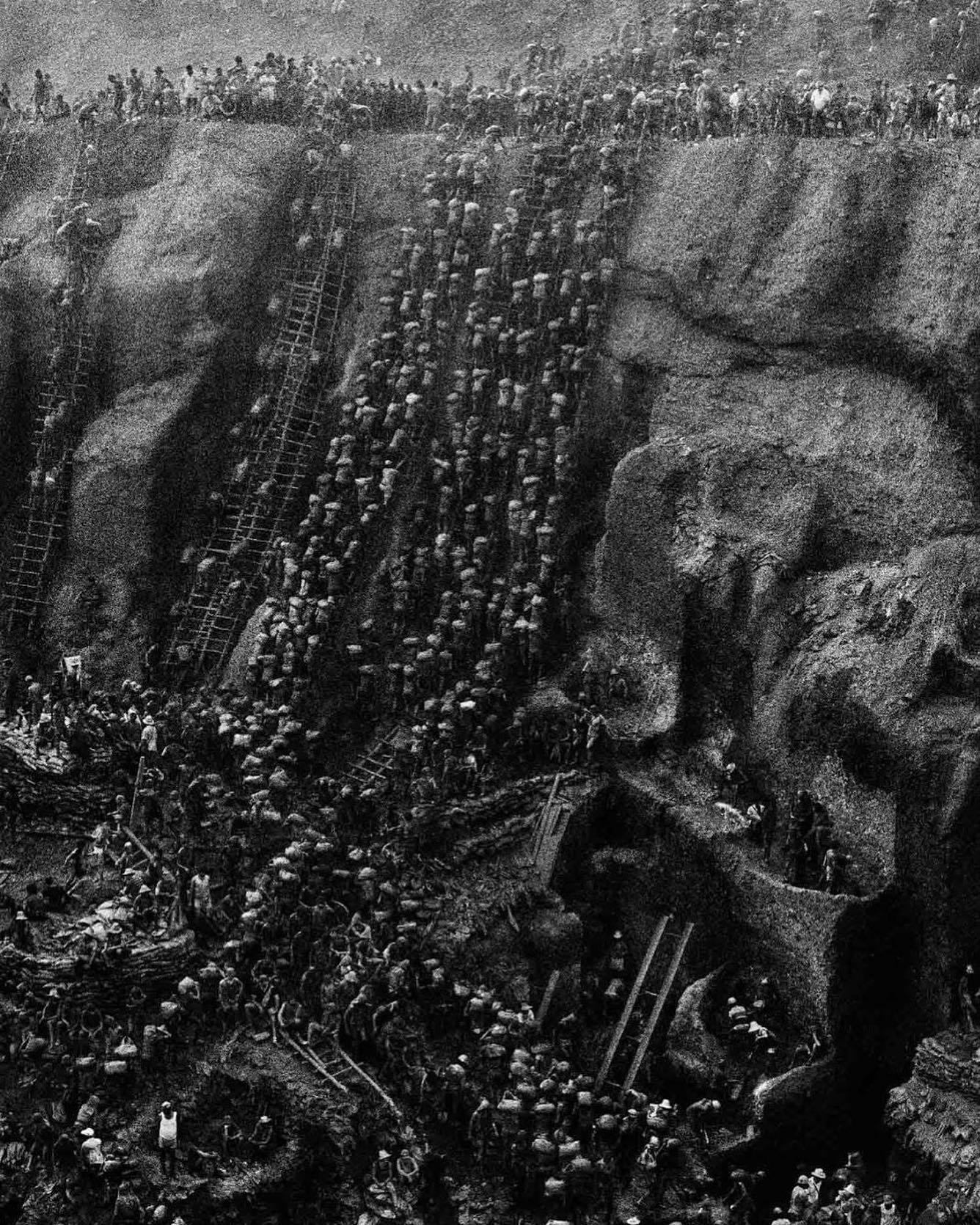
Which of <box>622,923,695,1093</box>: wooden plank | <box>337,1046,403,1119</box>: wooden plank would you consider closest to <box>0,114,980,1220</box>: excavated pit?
<box>622,923,695,1093</box>: wooden plank

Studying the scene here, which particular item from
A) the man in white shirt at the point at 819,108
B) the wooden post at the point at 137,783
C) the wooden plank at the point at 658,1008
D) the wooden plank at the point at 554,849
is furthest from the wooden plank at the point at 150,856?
the man in white shirt at the point at 819,108

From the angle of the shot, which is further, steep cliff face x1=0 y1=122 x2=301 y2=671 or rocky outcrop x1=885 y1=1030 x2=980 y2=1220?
steep cliff face x1=0 y1=122 x2=301 y2=671

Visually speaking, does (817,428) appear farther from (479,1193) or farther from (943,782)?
(479,1193)

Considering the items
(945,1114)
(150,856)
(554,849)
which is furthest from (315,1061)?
(945,1114)

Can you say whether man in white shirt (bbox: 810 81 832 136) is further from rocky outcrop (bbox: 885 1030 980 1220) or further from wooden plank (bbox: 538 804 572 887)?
rocky outcrop (bbox: 885 1030 980 1220)

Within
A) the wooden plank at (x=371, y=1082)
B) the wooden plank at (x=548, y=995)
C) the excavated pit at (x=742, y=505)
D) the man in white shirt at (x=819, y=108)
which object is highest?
the man in white shirt at (x=819, y=108)

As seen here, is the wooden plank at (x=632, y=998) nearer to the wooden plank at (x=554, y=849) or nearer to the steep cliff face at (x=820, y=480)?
the wooden plank at (x=554, y=849)
